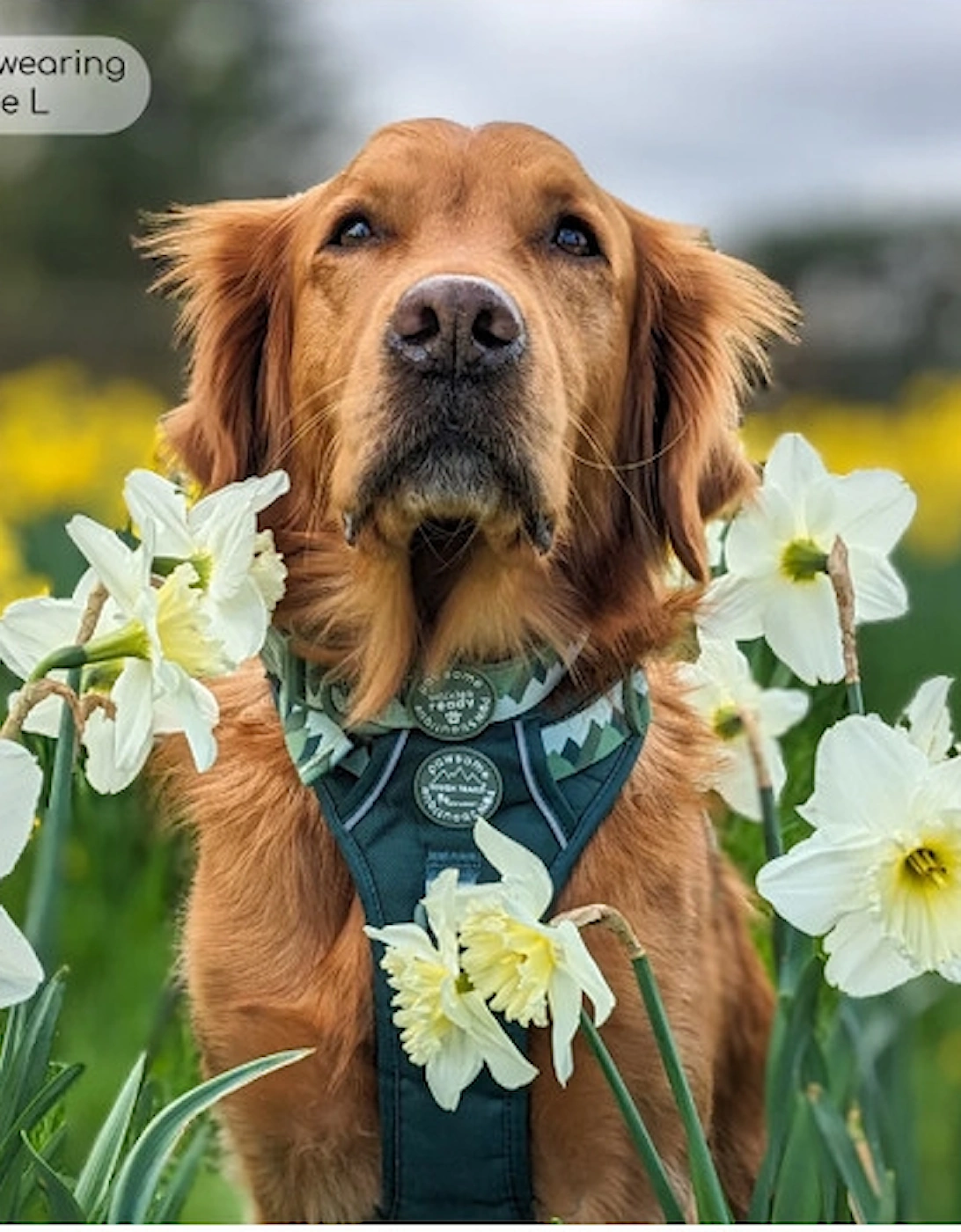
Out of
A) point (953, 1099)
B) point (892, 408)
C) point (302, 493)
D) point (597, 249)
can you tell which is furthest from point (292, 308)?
point (953, 1099)

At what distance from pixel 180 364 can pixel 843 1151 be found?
39.2 inches

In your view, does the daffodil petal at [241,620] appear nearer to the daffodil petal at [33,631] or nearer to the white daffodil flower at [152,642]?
the white daffodil flower at [152,642]

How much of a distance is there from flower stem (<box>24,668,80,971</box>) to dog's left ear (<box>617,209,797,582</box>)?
613mm

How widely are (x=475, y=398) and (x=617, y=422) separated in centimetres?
30

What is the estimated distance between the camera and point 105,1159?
1.69 meters

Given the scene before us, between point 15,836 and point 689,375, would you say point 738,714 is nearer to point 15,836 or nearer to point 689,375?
point 689,375

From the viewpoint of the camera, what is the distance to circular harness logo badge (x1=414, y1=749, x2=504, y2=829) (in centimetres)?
179

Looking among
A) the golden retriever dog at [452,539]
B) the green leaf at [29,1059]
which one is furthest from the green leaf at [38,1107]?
the golden retriever dog at [452,539]

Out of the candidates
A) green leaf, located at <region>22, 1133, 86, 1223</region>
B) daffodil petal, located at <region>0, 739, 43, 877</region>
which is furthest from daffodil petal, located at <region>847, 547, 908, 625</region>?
green leaf, located at <region>22, 1133, 86, 1223</region>

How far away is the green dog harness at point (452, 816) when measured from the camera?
177 centimetres

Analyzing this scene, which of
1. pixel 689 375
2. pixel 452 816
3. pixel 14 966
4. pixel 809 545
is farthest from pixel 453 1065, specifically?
pixel 689 375

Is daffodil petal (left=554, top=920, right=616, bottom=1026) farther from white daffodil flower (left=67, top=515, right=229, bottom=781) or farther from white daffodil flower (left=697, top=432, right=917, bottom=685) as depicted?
white daffodil flower (left=697, top=432, right=917, bottom=685)

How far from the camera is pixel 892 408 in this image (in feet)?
6.72

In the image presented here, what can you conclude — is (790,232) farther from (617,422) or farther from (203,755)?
(203,755)
